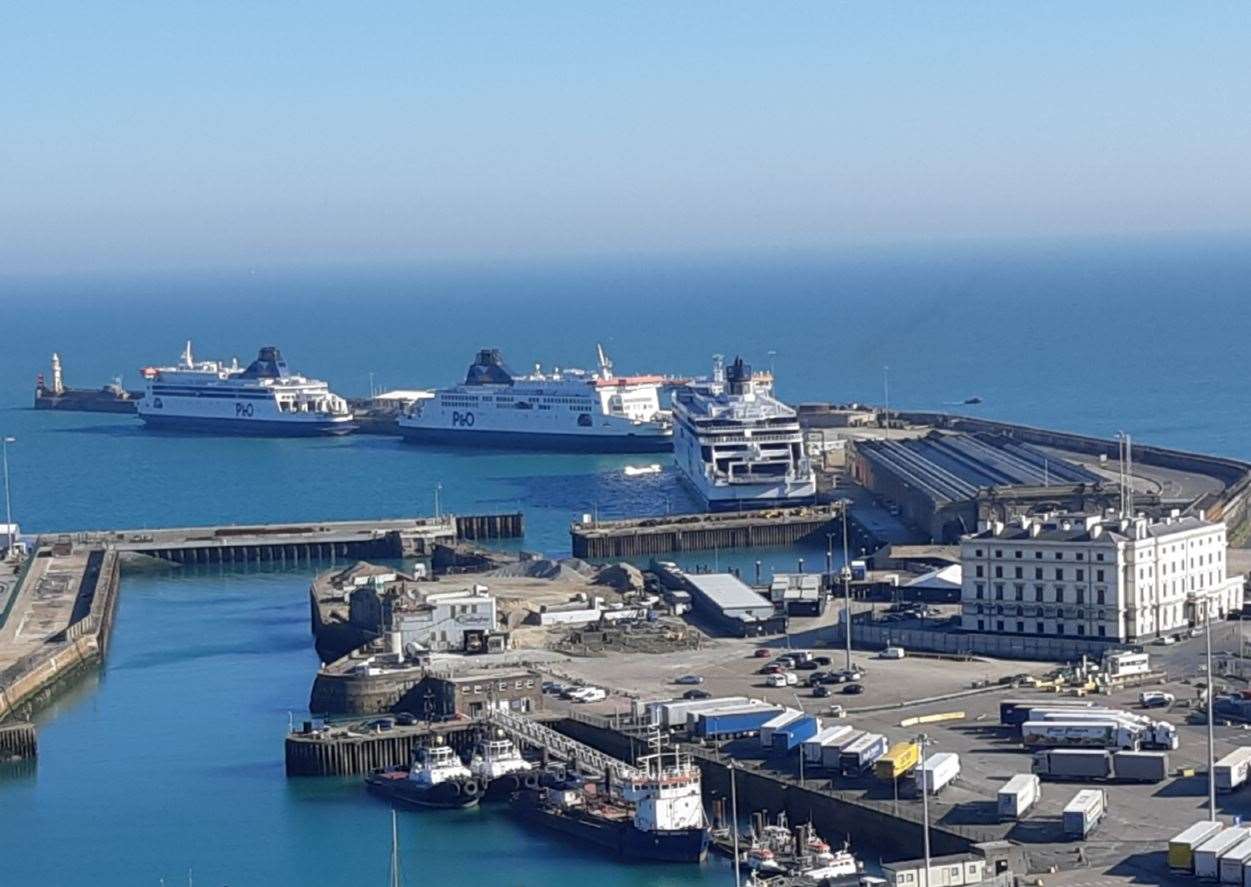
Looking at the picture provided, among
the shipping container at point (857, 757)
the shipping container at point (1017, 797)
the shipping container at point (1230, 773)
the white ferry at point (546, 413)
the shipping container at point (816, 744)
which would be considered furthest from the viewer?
the white ferry at point (546, 413)

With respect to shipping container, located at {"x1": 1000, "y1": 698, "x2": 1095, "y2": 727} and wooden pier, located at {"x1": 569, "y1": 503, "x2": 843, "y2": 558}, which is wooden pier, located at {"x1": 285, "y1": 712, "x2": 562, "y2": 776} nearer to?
shipping container, located at {"x1": 1000, "y1": 698, "x2": 1095, "y2": 727}

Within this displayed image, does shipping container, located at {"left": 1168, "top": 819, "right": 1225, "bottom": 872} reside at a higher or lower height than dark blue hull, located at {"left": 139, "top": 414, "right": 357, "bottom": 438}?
lower

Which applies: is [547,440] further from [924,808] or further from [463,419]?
[924,808]

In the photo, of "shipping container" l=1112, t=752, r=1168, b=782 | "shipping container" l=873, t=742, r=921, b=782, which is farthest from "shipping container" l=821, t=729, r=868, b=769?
"shipping container" l=1112, t=752, r=1168, b=782

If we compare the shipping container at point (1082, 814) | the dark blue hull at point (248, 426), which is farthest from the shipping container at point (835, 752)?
the dark blue hull at point (248, 426)

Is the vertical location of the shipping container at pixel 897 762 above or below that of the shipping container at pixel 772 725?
below

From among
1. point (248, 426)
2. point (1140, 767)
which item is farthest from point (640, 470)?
point (1140, 767)

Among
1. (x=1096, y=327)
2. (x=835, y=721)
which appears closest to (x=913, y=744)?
(x=835, y=721)

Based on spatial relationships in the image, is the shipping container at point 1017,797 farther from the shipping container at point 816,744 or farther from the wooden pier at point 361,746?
the wooden pier at point 361,746
